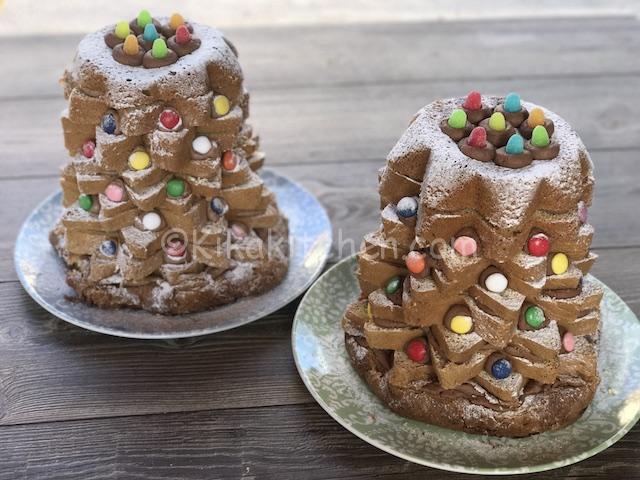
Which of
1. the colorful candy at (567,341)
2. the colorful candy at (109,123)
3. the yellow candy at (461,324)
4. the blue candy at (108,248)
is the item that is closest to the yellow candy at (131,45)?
the colorful candy at (109,123)

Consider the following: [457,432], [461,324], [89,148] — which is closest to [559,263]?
[461,324]

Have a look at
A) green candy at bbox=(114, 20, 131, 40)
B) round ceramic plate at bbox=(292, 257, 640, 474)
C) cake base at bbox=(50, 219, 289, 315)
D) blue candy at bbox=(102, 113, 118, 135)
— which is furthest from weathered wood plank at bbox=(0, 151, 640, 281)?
green candy at bbox=(114, 20, 131, 40)

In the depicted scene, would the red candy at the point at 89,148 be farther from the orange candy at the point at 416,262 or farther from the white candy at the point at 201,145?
Answer: the orange candy at the point at 416,262

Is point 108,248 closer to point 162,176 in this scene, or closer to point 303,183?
point 162,176

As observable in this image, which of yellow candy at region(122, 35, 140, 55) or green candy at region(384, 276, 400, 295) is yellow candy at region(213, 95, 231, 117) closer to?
yellow candy at region(122, 35, 140, 55)

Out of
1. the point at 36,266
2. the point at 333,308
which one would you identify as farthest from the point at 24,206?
the point at 333,308
